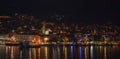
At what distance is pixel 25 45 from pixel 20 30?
623 inches

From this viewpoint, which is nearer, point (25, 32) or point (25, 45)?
point (25, 45)

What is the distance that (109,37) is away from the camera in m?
119

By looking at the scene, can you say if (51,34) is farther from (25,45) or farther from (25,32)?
(25,45)

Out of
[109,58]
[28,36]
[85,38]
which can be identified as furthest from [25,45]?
[109,58]

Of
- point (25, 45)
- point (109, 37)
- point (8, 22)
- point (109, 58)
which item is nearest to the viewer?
point (109, 58)

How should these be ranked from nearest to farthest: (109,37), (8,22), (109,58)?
(109,58), (8,22), (109,37)

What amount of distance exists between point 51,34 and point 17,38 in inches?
311

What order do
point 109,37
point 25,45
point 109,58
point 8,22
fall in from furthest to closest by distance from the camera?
point 109,37, point 8,22, point 25,45, point 109,58

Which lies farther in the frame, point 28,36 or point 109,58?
point 28,36

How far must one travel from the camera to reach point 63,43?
116938mm

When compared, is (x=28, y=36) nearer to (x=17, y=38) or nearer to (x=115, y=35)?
(x=17, y=38)

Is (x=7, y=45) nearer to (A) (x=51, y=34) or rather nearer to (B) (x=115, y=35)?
(A) (x=51, y=34)

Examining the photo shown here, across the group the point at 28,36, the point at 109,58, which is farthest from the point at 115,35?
the point at 109,58

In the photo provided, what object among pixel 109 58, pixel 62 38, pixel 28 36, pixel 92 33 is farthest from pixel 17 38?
pixel 109 58
